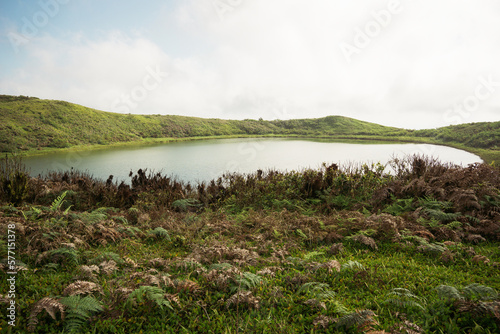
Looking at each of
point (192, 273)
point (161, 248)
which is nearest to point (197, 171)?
point (161, 248)

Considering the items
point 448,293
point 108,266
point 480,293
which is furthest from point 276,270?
point 108,266

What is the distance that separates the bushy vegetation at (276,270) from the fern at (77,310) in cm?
2

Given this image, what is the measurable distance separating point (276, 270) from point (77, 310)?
97.6 inches

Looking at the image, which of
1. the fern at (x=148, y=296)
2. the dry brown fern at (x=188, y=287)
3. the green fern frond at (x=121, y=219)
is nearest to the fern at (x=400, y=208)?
the dry brown fern at (x=188, y=287)

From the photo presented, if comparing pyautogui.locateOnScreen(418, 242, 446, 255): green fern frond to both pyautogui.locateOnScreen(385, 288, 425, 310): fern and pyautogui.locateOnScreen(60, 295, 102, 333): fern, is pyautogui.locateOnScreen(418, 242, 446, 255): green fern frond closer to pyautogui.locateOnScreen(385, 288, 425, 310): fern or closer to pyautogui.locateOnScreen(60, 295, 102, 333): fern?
pyautogui.locateOnScreen(385, 288, 425, 310): fern

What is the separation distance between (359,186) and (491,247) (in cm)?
482

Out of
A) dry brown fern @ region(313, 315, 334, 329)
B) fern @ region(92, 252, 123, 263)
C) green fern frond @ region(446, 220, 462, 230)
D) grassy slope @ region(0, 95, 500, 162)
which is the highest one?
grassy slope @ region(0, 95, 500, 162)

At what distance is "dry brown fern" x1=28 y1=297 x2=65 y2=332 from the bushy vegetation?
0.01 meters

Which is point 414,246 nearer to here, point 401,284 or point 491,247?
point 491,247

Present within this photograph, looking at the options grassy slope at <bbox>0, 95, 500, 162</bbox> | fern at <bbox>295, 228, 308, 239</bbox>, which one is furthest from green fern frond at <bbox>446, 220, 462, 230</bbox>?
grassy slope at <bbox>0, 95, 500, 162</bbox>

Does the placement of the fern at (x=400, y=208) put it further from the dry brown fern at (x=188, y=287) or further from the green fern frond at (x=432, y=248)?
the dry brown fern at (x=188, y=287)

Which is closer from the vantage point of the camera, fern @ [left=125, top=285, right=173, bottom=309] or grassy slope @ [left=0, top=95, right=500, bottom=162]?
fern @ [left=125, top=285, right=173, bottom=309]

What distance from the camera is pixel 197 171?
15508 millimetres

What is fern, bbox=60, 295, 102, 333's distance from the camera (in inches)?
93.9
